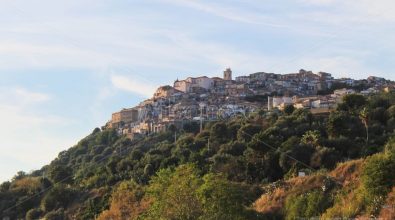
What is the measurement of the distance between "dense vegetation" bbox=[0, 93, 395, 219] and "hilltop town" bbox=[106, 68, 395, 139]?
1257cm

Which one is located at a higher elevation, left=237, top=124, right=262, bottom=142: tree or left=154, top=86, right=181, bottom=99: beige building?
left=154, top=86, right=181, bottom=99: beige building

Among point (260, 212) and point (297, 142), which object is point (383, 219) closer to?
point (260, 212)

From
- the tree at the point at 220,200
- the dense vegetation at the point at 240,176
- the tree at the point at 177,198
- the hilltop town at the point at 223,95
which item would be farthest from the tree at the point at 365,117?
the hilltop town at the point at 223,95

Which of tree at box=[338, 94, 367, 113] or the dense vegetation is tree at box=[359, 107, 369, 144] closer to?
the dense vegetation

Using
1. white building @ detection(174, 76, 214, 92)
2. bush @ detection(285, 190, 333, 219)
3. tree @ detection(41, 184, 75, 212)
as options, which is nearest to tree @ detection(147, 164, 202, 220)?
bush @ detection(285, 190, 333, 219)

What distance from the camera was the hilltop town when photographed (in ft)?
287

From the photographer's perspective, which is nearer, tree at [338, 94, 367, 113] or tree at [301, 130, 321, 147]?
tree at [301, 130, 321, 147]

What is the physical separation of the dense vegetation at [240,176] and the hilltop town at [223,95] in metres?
12.6

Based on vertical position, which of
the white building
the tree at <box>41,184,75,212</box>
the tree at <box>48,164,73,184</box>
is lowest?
the tree at <box>41,184,75,212</box>

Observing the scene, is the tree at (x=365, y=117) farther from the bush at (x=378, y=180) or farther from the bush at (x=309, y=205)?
the bush at (x=378, y=180)

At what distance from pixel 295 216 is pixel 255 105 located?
6634 cm

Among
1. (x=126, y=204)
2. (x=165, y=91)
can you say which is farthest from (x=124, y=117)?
(x=126, y=204)

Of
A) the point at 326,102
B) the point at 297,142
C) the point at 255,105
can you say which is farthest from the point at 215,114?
the point at 297,142

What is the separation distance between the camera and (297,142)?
4047 cm
